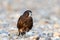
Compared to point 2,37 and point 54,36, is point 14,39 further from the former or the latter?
point 54,36

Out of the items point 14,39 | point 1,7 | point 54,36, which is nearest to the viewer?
point 14,39

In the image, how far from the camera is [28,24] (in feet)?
26.7

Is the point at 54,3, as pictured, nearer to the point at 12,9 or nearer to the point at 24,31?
the point at 12,9

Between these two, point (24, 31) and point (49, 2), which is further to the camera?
point (49, 2)

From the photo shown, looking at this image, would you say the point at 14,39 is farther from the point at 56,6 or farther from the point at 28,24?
the point at 56,6

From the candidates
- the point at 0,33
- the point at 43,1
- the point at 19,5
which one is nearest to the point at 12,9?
the point at 19,5

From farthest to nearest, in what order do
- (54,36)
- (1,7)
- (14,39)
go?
(1,7)
(54,36)
(14,39)

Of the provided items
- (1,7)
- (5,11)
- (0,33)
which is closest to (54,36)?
(0,33)

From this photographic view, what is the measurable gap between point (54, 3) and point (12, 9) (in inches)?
109

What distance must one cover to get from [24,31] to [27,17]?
0.30m

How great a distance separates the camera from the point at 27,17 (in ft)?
26.7

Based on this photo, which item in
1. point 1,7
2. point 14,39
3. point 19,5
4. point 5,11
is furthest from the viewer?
point 19,5

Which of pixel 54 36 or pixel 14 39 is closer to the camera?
pixel 14 39

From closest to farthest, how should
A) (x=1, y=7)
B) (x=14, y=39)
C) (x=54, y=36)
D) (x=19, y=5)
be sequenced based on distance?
1. (x=14, y=39)
2. (x=54, y=36)
3. (x=1, y=7)
4. (x=19, y=5)
